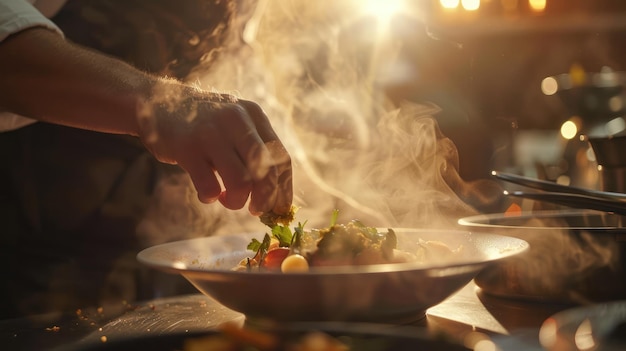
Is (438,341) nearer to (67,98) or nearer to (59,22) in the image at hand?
(67,98)

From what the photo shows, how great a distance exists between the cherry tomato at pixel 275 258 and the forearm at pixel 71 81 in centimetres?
31

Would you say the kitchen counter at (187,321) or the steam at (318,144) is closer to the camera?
the kitchen counter at (187,321)

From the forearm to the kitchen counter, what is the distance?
311mm

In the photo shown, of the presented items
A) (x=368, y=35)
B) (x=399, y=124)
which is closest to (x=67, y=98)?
(x=399, y=124)

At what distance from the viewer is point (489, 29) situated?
5.93 meters

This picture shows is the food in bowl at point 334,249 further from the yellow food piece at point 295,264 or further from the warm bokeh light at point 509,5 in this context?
the warm bokeh light at point 509,5


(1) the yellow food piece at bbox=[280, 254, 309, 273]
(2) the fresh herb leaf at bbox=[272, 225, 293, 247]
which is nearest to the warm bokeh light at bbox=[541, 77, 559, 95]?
(2) the fresh herb leaf at bbox=[272, 225, 293, 247]

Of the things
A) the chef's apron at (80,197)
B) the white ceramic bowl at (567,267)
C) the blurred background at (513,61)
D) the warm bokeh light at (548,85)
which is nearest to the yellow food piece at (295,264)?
the white ceramic bowl at (567,267)

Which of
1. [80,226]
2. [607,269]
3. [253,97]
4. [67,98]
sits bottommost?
[607,269]

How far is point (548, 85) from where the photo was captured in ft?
19.7

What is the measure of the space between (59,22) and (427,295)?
134 cm

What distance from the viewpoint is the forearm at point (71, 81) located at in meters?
1.12

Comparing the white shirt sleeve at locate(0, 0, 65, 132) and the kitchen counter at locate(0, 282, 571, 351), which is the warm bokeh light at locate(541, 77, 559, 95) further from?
the white shirt sleeve at locate(0, 0, 65, 132)

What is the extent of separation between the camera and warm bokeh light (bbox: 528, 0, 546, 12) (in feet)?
18.7
